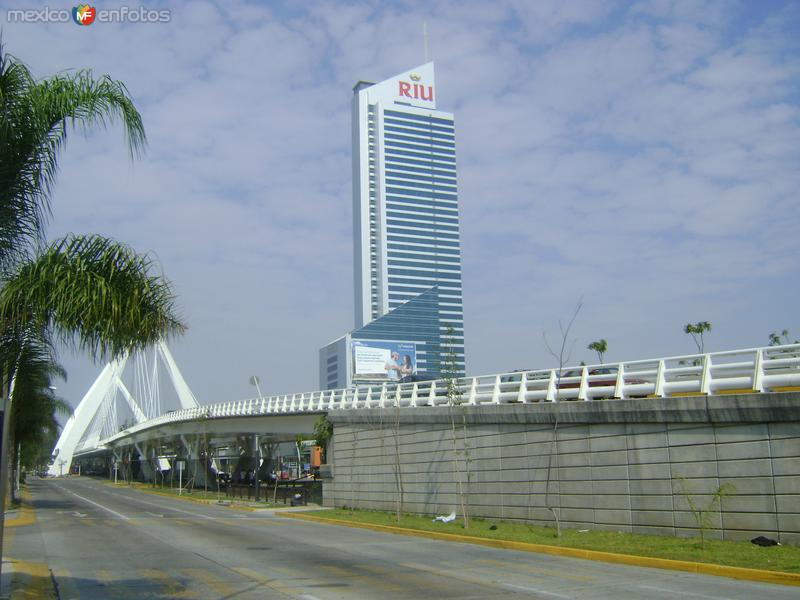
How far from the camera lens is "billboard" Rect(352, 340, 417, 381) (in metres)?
87.8

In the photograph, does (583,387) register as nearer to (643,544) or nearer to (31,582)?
(643,544)

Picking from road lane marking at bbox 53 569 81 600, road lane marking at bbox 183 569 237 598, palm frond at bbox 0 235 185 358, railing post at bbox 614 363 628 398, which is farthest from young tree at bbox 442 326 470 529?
palm frond at bbox 0 235 185 358

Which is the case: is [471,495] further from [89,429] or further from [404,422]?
[89,429]

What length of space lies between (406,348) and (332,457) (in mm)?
55795

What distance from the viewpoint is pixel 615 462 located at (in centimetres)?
2075

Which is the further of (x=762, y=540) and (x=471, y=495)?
(x=471, y=495)

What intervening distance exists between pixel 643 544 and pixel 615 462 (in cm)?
301

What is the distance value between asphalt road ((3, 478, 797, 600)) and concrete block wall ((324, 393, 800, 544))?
3546mm

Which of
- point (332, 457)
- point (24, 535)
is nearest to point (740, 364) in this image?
point (24, 535)

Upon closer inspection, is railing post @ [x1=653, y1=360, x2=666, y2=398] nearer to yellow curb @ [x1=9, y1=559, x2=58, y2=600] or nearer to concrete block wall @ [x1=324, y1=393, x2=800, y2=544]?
concrete block wall @ [x1=324, y1=393, x2=800, y2=544]

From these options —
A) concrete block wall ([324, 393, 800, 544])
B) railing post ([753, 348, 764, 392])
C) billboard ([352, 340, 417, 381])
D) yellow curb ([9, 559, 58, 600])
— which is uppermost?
billboard ([352, 340, 417, 381])

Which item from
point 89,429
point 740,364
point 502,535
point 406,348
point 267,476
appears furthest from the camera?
point 89,429

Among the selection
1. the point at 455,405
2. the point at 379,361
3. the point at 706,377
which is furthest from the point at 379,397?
the point at 379,361

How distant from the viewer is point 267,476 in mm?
81750
